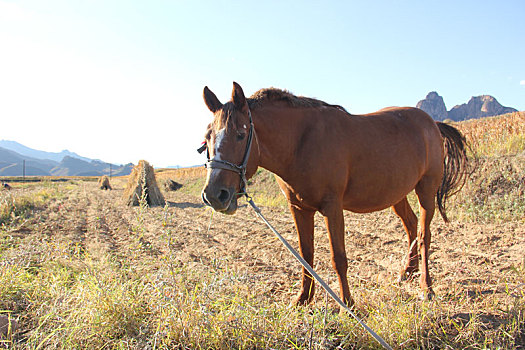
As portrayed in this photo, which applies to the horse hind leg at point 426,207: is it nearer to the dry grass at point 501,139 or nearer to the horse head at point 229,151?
the horse head at point 229,151

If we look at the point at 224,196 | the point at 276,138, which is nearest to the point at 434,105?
the point at 276,138

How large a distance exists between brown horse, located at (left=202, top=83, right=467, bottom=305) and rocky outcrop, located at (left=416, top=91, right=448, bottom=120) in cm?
16790

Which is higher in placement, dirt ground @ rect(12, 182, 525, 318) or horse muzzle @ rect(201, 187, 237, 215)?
horse muzzle @ rect(201, 187, 237, 215)

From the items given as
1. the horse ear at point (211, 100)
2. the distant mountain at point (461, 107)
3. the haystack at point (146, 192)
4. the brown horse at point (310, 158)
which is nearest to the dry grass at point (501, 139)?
the brown horse at point (310, 158)

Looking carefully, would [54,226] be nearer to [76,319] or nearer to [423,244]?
[76,319]

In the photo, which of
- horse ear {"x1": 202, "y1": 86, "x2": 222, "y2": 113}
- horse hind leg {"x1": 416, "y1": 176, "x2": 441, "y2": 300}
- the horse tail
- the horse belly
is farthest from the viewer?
the horse tail

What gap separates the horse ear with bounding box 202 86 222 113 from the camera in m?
2.49

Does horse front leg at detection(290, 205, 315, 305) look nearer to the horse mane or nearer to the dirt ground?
the dirt ground

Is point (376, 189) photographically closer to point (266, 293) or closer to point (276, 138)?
point (276, 138)

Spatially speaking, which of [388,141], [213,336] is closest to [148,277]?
[213,336]

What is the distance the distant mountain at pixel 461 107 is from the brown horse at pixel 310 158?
146m

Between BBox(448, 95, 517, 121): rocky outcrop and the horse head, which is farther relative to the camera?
BBox(448, 95, 517, 121): rocky outcrop

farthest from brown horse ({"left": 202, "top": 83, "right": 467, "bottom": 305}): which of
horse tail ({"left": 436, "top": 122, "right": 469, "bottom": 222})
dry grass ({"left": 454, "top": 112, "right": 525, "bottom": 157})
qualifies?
dry grass ({"left": 454, "top": 112, "right": 525, "bottom": 157})

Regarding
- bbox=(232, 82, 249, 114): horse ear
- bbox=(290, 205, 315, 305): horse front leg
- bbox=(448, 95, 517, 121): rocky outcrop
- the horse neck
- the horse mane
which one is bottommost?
bbox=(290, 205, 315, 305): horse front leg
